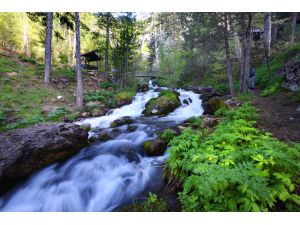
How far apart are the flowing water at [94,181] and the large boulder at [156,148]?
18cm

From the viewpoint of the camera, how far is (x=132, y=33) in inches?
703

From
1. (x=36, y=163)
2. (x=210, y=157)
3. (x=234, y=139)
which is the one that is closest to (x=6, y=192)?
(x=36, y=163)

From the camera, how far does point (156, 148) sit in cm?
562

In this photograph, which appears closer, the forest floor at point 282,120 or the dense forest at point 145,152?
the dense forest at point 145,152

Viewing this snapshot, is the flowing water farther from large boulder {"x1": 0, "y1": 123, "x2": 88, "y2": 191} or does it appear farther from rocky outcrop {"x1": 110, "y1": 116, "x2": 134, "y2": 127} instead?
rocky outcrop {"x1": 110, "y1": 116, "x2": 134, "y2": 127}

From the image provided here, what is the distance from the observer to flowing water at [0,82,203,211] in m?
4.08

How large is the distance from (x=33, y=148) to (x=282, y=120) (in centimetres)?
785

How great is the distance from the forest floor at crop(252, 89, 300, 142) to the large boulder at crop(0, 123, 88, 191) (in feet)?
20.2

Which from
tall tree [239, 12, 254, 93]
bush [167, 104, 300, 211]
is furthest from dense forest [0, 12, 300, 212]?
tall tree [239, 12, 254, 93]

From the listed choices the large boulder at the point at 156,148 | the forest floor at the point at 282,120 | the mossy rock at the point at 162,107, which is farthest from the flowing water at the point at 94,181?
the mossy rock at the point at 162,107

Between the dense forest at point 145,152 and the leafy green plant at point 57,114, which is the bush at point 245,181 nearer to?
the dense forest at point 145,152

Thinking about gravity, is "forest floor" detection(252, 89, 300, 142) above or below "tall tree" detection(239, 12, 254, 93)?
below

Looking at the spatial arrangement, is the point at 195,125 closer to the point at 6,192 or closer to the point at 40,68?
the point at 6,192

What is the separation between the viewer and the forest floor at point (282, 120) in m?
4.66
